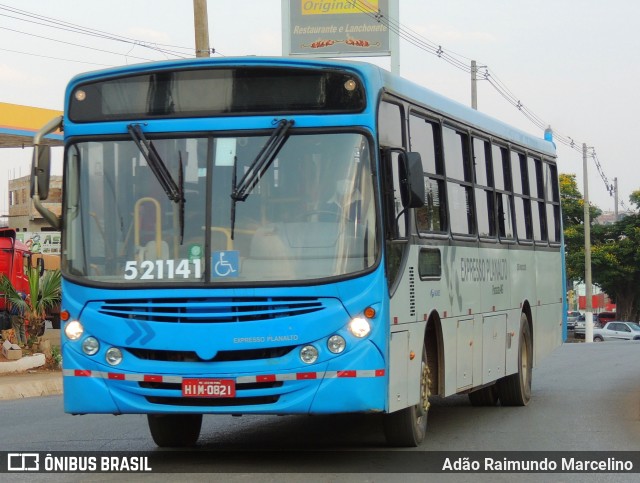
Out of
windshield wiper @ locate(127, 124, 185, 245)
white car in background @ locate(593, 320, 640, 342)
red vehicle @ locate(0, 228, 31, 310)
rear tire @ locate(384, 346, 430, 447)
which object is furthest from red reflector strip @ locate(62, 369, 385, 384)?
white car in background @ locate(593, 320, 640, 342)

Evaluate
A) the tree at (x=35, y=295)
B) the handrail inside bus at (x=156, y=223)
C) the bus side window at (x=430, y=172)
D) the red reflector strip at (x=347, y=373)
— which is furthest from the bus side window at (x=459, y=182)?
the tree at (x=35, y=295)

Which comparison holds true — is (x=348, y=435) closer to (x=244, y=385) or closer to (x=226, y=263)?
(x=244, y=385)

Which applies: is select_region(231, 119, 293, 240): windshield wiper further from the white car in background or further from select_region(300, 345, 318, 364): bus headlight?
the white car in background

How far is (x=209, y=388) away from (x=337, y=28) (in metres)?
43.8

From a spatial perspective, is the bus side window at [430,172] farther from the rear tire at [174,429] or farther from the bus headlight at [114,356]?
the bus headlight at [114,356]

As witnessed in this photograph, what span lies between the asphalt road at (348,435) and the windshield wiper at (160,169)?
2054 mm

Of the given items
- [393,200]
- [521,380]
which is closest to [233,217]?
[393,200]

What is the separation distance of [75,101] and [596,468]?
4993 millimetres

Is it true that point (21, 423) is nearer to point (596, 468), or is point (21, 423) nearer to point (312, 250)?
point (312, 250)

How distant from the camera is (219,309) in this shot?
30.7ft

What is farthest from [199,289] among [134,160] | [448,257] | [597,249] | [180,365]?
[597,249]

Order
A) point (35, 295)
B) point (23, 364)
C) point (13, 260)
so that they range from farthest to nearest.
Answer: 1. point (13, 260)
2. point (35, 295)
3. point (23, 364)

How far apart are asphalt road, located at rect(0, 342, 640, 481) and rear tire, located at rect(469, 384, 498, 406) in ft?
0.57

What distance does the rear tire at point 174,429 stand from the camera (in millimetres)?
11141
